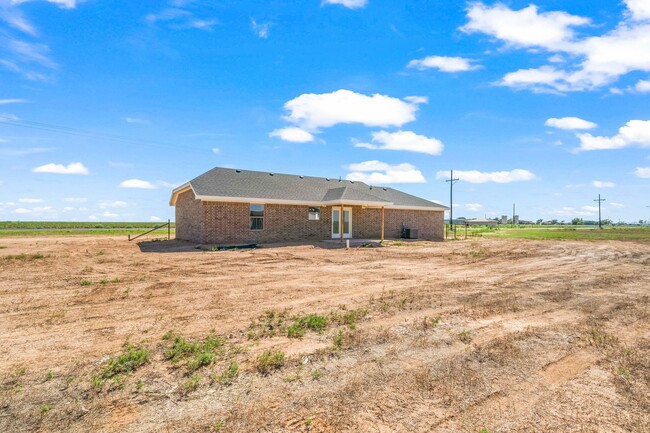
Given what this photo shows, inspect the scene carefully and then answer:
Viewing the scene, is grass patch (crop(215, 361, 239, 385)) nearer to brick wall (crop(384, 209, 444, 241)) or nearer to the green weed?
the green weed

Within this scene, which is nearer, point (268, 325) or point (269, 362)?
point (269, 362)

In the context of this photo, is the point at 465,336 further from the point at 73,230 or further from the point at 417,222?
the point at 73,230

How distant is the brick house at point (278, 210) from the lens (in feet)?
68.7

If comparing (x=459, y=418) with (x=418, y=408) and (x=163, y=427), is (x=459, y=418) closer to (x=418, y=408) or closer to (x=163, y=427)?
(x=418, y=408)

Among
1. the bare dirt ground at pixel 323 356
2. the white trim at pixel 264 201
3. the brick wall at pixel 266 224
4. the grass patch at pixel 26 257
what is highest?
the white trim at pixel 264 201

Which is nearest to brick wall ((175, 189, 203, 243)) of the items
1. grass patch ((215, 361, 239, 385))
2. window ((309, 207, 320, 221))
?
window ((309, 207, 320, 221))

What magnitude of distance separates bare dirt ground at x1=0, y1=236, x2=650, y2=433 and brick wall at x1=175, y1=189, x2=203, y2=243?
11014 millimetres

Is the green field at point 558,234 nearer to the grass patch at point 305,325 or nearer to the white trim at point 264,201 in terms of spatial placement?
the white trim at point 264,201

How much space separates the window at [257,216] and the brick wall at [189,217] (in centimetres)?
296

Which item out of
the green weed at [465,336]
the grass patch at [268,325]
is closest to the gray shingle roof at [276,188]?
the grass patch at [268,325]

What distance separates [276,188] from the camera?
24141 millimetres

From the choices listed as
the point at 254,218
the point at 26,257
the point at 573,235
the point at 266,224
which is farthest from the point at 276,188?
the point at 573,235

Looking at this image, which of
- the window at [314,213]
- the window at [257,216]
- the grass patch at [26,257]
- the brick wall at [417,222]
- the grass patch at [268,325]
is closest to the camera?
the grass patch at [268,325]

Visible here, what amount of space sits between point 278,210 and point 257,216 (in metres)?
1.45
